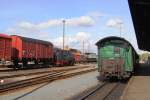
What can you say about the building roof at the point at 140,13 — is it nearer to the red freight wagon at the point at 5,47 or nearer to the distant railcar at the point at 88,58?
the red freight wagon at the point at 5,47

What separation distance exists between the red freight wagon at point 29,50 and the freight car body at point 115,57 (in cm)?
1578

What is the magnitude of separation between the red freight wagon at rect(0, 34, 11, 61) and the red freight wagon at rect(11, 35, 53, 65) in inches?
67.0

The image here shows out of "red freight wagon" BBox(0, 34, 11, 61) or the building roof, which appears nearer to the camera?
the building roof

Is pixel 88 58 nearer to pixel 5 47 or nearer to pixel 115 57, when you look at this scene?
pixel 5 47

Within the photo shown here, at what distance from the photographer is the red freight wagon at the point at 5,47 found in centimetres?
3664

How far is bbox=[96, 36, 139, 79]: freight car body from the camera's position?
85.3ft

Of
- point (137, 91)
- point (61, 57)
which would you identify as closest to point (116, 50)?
point (137, 91)

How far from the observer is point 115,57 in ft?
85.9

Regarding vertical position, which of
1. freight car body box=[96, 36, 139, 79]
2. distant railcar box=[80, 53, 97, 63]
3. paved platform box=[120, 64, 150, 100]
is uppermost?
A: distant railcar box=[80, 53, 97, 63]

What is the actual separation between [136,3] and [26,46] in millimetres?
18991

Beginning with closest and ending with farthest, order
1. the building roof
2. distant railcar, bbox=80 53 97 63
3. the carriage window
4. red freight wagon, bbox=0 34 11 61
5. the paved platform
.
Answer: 1. the paved platform
2. the carriage window
3. the building roof
4. red freight wagon, bbox=0 34 11 61
5. distant railcar, bbox=80 53 97 63

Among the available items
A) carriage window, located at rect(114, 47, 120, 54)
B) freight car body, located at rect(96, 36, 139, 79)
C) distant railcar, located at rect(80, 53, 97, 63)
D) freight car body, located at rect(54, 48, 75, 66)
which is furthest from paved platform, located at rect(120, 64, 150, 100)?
distant railcar, located at rect(80, 53, 97, 63)

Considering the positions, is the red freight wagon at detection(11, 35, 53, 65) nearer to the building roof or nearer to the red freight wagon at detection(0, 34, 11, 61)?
the red freight wagon at detection(0, 34, 11, 61)

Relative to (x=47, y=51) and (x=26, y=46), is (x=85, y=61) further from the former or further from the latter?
(x=26, y=46)
